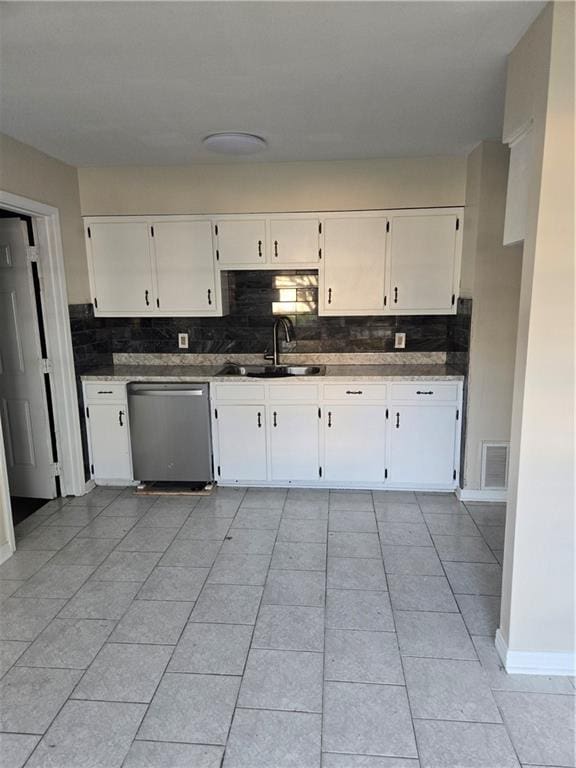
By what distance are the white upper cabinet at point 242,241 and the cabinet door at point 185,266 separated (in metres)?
0.09

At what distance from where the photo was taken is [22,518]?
3283 mm

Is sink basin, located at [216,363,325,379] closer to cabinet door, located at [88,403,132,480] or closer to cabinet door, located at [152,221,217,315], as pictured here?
cabinet door, located at [152,221,217,315]

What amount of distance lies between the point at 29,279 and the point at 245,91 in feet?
6.56

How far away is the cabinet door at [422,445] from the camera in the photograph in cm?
346

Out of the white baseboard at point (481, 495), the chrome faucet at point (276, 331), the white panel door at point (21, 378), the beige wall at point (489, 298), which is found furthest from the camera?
the chrome faucet at point (276, 331)

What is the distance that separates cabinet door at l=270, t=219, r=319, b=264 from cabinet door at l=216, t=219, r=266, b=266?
8 centimetres

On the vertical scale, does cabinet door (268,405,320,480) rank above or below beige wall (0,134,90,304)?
below

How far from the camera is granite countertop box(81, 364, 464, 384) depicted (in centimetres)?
343

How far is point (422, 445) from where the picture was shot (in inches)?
138

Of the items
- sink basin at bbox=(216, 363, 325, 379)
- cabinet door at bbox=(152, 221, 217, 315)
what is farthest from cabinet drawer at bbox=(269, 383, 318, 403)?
cabinet door at bbox=(152, 221, 217, 315)

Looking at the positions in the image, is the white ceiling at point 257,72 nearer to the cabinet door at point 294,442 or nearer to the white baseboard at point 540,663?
the cabinet door at point 294,442

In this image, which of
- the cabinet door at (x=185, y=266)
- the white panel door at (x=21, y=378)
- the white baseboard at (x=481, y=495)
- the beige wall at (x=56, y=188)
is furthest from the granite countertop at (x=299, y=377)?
the white baseboard at (x=481, y=495)

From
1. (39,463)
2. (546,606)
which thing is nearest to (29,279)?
(39,463)

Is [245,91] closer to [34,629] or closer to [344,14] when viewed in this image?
[344,14]
